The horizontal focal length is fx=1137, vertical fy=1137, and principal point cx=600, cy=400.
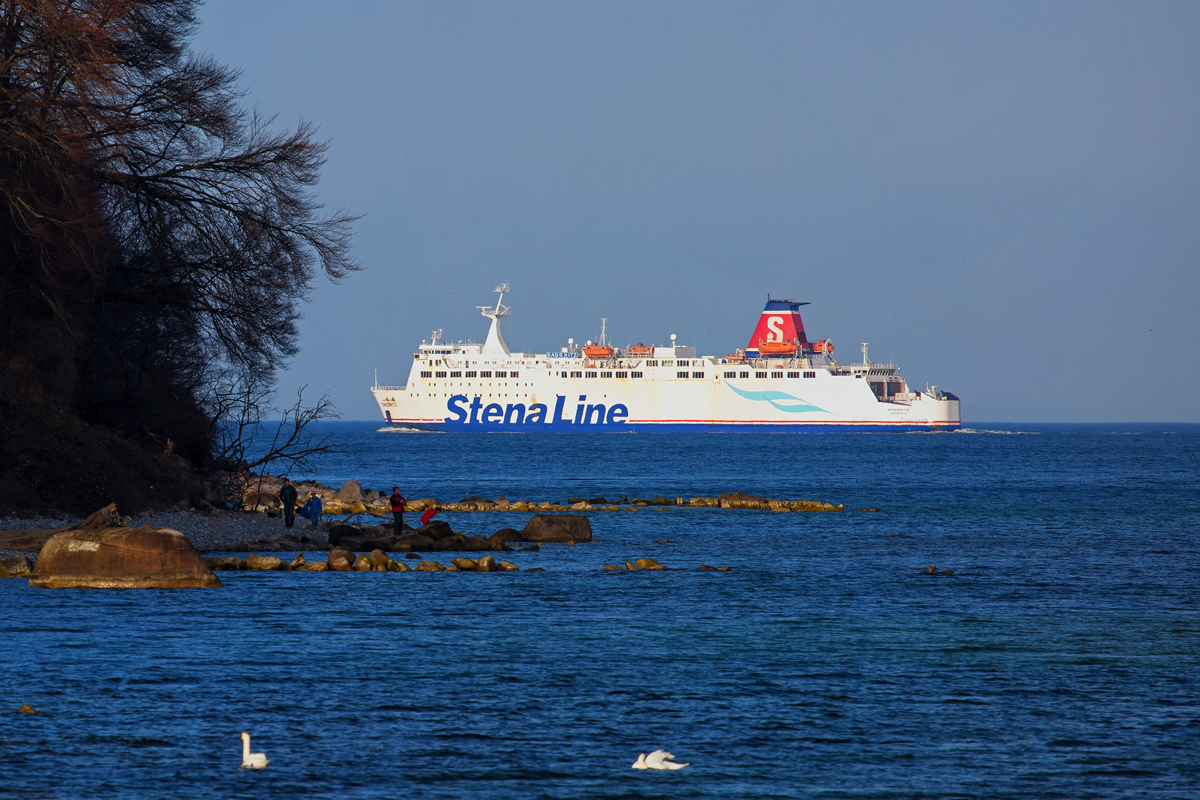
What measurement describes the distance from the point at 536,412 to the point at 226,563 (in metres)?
69.4

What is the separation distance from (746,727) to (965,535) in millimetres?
17490

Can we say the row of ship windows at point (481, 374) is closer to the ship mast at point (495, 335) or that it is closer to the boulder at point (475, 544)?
the ship mast at point (495, 335)

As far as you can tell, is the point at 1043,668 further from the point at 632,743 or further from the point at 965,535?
the point at 965,535

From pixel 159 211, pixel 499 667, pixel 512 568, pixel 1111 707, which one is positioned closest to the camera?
pixel 1111 707

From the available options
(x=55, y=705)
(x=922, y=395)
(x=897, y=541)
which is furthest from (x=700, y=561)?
(x=922, y=395)

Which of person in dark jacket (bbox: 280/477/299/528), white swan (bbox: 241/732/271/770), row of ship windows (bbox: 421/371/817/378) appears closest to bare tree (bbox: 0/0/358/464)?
person in dark jacket (bbox: 280/477/299/528)

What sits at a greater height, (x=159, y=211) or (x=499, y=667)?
(x=159, y=211)

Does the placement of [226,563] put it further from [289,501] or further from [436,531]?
[436,531]

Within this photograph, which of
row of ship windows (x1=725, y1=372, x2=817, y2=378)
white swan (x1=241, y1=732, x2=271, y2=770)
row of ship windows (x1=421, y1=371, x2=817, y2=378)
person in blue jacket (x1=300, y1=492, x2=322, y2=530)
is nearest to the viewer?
white swan (x1=241, y1=732, x2=271, y2=770)

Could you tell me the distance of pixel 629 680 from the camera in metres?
10.6

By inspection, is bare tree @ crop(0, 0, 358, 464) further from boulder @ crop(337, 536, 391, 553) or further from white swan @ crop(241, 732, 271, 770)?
white swan @ crop(241, 732, 271, 770)

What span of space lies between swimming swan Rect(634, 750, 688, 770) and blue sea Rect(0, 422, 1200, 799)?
0.11 metres

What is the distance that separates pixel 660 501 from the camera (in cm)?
3134

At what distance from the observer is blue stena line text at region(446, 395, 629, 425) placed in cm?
8550
